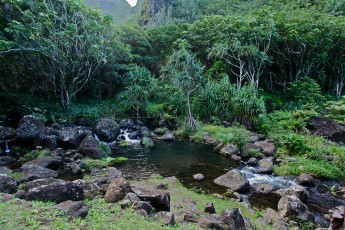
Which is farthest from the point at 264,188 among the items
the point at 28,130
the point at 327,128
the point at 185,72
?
the point at 28,130

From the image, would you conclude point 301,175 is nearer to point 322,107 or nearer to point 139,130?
point 139,130

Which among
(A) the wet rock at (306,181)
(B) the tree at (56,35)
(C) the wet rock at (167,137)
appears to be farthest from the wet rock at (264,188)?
(B) the tree at (56,35)

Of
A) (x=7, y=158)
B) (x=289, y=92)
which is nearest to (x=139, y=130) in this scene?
(x=7, y=158)

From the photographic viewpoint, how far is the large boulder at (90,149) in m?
9.25

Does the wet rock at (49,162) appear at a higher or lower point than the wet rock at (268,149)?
higher

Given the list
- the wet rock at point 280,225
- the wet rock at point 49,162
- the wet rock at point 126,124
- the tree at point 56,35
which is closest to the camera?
the wet rock at point 280,225

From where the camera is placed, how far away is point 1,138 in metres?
10.2

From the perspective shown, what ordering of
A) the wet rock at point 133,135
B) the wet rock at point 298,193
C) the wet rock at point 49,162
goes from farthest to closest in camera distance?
the wet rock at point 133,135, the wet rock at point 49,162, the wet rock at point 298,193

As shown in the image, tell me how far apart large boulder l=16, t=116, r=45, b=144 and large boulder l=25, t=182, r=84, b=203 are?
23.8 feet

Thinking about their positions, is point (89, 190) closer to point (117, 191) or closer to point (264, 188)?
point (117, 191)

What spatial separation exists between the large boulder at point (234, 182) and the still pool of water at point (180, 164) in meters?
0.26

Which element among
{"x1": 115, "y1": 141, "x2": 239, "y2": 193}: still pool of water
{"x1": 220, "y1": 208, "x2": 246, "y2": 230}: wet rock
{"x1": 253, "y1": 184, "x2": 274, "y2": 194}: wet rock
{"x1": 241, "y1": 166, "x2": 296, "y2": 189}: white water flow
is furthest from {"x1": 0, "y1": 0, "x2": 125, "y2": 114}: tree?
{"x1": 220, "y1": 208, "x2": 246, "y2": 230}: wet rock

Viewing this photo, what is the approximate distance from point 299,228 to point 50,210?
5.64 meters

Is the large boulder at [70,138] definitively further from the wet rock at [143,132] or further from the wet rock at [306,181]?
the wet rock at [306,181]
